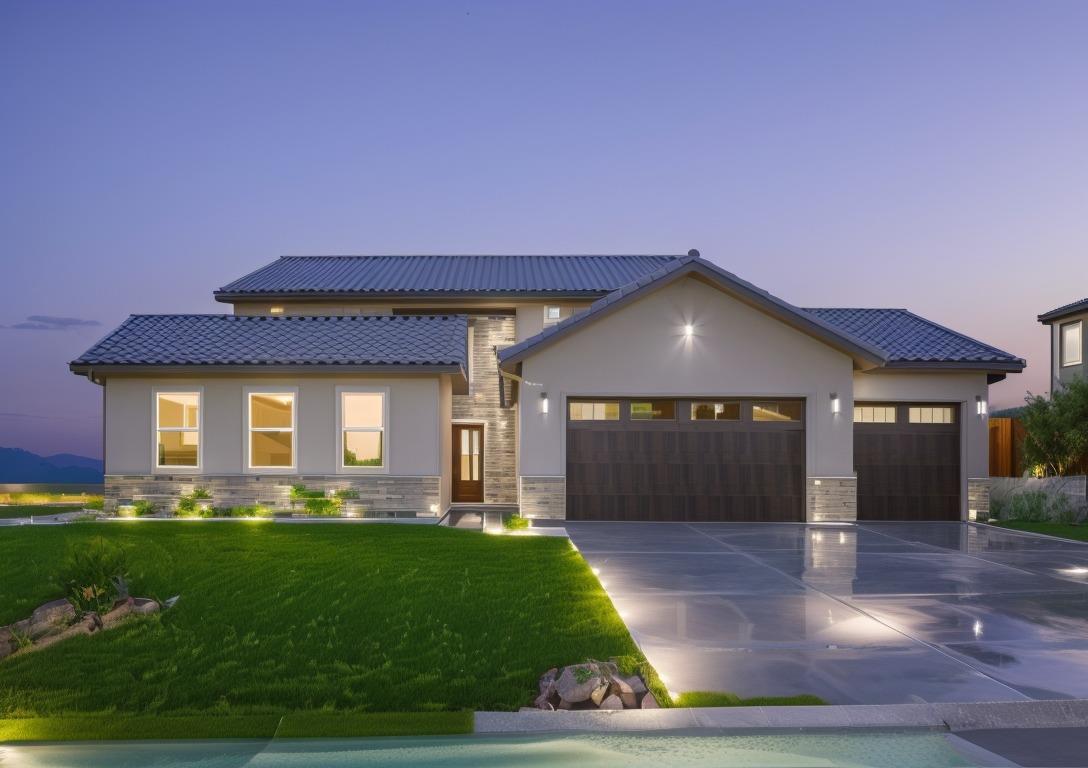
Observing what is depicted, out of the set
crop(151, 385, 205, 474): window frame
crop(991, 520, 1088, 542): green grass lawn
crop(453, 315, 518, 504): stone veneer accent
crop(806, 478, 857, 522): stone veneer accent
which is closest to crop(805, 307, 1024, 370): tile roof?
crop(806, 478, 857, 522): stone veneer accent

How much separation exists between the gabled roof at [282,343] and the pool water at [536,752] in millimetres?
11525

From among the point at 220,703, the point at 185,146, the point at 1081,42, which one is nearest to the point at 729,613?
the point at 220,703

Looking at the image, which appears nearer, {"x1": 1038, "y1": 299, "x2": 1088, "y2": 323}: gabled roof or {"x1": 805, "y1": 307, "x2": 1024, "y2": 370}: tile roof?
{"x1": 805, "y1": 307, "x2": 1024, "y2": 370}: tile roof

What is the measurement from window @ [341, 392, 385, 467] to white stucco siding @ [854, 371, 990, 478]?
11296 millimetres

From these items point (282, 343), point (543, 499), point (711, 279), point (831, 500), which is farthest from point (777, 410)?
point (282, 343)

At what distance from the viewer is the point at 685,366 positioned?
16.4 m

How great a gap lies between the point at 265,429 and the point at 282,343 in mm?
2055

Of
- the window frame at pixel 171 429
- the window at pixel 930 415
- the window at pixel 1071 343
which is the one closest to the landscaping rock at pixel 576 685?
the window frame at pixel 171 429

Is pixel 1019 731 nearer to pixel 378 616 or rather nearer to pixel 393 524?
pixel 378 616

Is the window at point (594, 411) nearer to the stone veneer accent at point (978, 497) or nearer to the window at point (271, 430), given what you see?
the window at point (271, 430)

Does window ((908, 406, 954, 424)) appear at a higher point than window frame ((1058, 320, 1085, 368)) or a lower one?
lower

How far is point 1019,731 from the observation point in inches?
184

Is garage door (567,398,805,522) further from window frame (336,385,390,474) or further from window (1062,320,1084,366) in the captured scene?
window (1062,320,1084,366)

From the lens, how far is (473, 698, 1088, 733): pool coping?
4.63 metres
